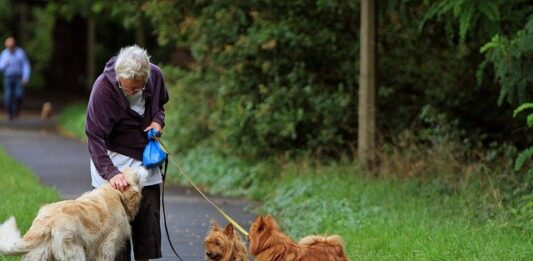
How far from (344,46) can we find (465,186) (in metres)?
4.42

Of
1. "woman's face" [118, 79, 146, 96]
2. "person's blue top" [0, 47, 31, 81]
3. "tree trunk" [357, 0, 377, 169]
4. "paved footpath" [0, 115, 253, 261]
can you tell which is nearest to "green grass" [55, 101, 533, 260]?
"tree trunk" [357, 0, 377, 169]

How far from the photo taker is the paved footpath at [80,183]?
469 inches

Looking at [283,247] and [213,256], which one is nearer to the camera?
[283,247]

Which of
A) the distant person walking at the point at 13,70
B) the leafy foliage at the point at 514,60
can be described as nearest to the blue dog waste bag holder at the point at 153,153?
the leafy foliage at the point at 514,60

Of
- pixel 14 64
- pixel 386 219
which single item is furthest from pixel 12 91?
pixel 386 219

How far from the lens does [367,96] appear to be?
15.0 metres

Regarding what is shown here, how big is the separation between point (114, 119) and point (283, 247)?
173cm

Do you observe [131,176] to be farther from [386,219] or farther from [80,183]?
[80,183]

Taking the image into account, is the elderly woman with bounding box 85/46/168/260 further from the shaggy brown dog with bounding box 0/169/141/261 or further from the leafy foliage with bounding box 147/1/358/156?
the leafy foliage with bounding box 147/1/358/156

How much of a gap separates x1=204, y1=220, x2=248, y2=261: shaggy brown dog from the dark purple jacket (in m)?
0.90

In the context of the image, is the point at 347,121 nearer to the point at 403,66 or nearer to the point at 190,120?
the point at 403,66

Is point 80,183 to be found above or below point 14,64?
below

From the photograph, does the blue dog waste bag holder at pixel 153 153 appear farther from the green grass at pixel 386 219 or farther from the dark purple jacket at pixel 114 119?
the green grass at pixel 386 219

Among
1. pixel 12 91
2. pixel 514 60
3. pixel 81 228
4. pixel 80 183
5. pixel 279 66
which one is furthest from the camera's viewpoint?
pixel 12 91
